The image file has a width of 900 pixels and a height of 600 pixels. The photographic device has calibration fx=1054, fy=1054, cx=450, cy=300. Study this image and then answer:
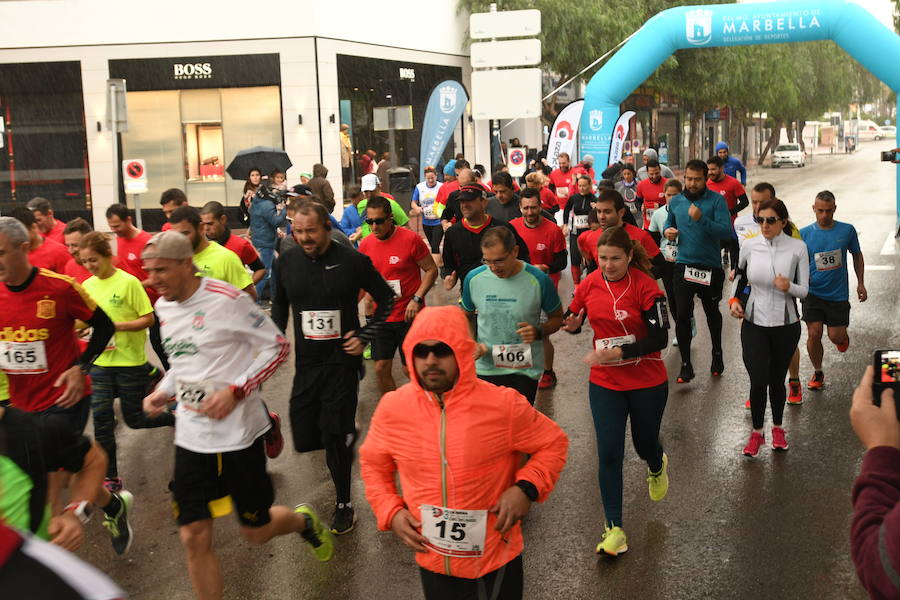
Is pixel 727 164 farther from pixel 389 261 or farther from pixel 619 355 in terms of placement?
pixel 619 355

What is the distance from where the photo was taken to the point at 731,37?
79.9 feet

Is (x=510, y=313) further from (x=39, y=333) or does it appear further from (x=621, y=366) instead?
(x=39, y=333)

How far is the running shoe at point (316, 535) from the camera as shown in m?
5.59

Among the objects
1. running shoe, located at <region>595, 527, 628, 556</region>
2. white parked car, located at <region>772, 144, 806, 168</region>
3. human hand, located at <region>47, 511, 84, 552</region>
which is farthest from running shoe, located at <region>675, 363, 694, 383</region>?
white parked car, located at <region>772, 144, 806, 168</region>

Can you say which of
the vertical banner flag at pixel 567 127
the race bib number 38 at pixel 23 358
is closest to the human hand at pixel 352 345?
the race bib number 38 at pixel 23 358

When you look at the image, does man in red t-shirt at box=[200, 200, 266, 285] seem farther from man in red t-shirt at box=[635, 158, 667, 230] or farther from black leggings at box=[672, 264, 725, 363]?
man in red t-shirt at box=[635, 158, 667, 230]

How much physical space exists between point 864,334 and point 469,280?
716cm

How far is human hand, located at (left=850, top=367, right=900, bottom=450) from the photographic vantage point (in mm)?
2680

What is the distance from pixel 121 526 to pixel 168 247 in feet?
6.53

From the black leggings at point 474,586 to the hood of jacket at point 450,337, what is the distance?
0.67 m

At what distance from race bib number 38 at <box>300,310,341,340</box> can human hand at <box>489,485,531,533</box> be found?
8.91 feet

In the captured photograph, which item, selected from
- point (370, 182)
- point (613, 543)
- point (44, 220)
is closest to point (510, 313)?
point (613, 543)

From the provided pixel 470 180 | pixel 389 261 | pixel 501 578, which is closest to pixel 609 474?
pixel 501 578

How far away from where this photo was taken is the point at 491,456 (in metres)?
3.71
